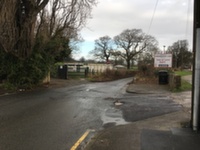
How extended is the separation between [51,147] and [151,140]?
7.68ft

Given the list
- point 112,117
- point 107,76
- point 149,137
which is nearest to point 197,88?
point 149,137

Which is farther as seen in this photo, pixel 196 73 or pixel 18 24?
pixel 18 24

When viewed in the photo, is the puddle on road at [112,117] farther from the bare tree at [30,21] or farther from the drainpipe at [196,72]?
the bare tree at [30,21]

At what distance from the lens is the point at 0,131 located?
7.54 metres

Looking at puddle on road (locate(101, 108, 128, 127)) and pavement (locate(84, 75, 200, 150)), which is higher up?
pavement (locate(84, 75, 200, 150))

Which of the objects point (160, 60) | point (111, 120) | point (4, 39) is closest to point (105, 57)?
point (160, 60)

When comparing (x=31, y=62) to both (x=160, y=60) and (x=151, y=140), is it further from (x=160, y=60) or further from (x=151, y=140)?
(x=151, y=140)

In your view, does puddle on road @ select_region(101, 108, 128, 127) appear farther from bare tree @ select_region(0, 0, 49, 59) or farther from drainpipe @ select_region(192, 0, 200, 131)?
bare tree @ select_region(0, 0, 49, 59)

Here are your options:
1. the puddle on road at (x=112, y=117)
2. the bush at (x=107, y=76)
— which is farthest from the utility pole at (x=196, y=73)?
the bush at (x=107, y=76)

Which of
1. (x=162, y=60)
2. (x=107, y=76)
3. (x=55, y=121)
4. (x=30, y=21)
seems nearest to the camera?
(x=55, y=121)

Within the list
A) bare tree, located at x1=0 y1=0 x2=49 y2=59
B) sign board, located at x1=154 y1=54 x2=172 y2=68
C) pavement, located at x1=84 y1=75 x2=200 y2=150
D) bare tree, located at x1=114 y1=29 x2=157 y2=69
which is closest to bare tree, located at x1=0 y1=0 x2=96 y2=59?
bare tree, located at x1=0 y1=0 x2=49 y2=59

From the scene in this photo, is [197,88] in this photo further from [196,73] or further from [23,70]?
[23,70]

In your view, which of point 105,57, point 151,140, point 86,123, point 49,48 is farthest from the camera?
point 105,57

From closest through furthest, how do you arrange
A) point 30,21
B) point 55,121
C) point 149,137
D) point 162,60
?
point 149,137 → point 55,121 → point 30,21 → point 162,60
